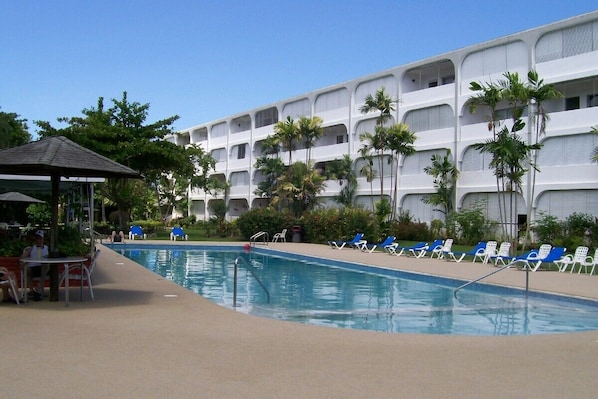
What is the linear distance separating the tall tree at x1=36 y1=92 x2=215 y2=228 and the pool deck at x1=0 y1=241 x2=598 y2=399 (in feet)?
79.9

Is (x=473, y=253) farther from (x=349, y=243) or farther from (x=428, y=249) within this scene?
(x=349, y=243)

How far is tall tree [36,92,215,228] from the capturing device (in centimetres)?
3284

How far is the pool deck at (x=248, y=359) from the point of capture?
17.3 feet

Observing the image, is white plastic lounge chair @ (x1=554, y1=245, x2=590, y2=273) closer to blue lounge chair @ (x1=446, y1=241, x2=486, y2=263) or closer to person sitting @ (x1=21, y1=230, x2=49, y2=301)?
blue lounge chair @ (x1=446, y1=241, x2=486, y2=263)

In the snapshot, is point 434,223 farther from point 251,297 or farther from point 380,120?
point 251,297

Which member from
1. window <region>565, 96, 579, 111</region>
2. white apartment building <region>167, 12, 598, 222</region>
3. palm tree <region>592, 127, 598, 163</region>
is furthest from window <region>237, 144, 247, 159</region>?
palm tree <region>592, 127, 598, 163</region>

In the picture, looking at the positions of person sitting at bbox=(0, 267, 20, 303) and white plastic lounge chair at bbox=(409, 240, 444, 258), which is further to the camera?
white plastic lounge chair at bbox=(409, 240, 444, 258)

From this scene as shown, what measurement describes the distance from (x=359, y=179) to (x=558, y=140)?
14626mm

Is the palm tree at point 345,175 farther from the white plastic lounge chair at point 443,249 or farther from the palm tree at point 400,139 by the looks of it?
the white plastic lounge chair at point 443,249

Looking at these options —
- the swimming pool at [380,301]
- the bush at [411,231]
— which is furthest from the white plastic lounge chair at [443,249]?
the bush at [411,231]

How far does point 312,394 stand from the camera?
16.9 feet

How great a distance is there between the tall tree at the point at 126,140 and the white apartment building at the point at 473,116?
11.0 m

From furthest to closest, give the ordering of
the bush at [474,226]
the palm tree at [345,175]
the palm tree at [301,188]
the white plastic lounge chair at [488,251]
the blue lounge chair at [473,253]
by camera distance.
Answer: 1. the palm tree at [345,175]
2. the palm tree at [301,188]
3. the bush at [474,226]
4. the blue lounge chair at [473,253]
5. the white plastic lounge chair at [488,251]

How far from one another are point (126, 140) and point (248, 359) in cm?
2946
